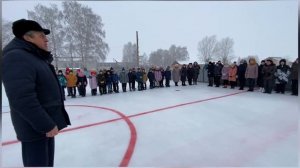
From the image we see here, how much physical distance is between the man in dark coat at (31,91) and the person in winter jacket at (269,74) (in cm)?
763

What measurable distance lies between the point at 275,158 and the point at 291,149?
17.5 inches

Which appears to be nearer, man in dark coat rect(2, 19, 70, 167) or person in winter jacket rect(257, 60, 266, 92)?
man in dark coat rect(2, 19, 70, 167)

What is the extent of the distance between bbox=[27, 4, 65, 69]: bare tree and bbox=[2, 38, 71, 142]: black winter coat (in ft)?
66.9

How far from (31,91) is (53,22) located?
22.4 metres

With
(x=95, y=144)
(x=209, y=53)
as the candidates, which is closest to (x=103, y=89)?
(x=95, y=144)

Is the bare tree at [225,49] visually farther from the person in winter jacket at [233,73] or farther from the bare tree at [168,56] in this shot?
the person in winter jacket at [233,73]

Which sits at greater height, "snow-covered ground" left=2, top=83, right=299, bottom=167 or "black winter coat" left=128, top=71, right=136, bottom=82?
"black winter coat" left=128, top=71, right=136, bottom=82

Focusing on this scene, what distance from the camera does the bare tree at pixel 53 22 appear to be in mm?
19938

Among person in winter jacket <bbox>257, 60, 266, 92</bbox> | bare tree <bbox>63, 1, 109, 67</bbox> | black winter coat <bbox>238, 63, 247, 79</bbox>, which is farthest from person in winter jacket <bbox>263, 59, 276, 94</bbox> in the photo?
bare tree <bbox>63, 1, 109, 67</bbox>

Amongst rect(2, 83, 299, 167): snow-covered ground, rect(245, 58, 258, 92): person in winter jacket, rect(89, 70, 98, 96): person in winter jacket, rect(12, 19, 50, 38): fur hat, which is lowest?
rect(2, 83, 299, 167): snow-covered ground

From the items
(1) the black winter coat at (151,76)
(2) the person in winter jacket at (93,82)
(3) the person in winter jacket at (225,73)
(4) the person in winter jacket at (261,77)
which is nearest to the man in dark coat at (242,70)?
(4) the person in winter jacket at (261,77)

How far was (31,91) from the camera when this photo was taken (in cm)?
132

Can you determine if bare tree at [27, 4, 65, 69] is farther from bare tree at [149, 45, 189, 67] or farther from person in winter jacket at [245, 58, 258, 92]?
bare tree at [149, 45, 189, 67]

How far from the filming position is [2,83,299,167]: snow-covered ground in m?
2.45
